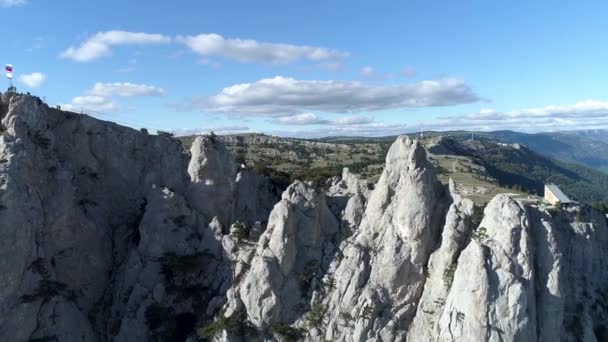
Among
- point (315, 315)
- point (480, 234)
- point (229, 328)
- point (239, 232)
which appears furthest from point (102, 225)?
point (480, 234)

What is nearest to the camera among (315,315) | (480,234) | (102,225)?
(480,234)

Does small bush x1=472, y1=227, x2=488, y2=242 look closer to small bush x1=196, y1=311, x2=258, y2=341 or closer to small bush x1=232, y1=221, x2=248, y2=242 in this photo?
small bush x1=196, y1=311, x2=258, y2=341

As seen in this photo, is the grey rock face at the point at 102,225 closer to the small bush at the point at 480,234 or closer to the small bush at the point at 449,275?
the small bush at the point at 449,275

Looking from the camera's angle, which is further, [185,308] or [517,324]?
[185,308]

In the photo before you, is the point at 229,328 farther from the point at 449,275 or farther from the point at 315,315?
the point at 449,275

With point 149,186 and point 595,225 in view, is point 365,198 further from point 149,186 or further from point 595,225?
point 595,225

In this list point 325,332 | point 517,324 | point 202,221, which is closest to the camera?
point 517,324

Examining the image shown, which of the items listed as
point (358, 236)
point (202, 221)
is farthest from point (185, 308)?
point (358, 236)

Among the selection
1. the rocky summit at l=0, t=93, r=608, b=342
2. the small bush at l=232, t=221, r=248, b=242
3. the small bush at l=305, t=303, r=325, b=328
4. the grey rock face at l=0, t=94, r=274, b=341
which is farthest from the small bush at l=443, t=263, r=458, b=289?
the grey rock face at l=0, t=94, r=274, b=341

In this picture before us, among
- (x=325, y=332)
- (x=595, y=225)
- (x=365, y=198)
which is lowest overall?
(x=325, y=332)
